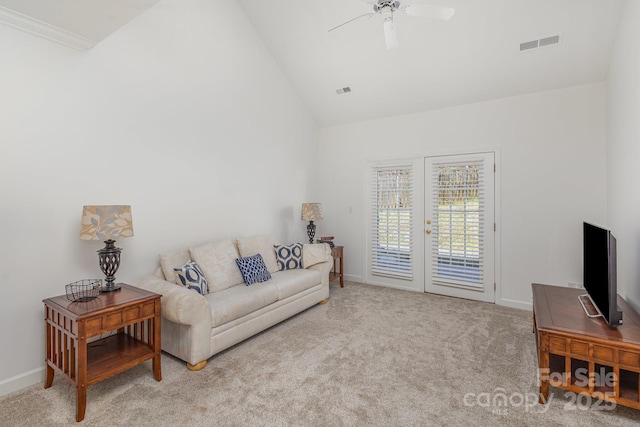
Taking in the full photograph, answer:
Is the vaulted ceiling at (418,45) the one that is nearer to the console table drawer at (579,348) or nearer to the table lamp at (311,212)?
the table lamp at (311,212)

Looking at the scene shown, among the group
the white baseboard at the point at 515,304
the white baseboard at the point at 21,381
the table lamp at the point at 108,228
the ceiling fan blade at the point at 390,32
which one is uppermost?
the ceiling fan blade at the point at 390,32

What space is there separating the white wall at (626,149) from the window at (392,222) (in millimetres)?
2320

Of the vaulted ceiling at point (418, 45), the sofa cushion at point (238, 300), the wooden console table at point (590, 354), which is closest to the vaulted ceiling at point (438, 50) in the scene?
the vaulted ceiling at point (418, 45)

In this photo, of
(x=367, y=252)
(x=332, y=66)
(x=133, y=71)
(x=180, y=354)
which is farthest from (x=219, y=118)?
(x=367, y=252)

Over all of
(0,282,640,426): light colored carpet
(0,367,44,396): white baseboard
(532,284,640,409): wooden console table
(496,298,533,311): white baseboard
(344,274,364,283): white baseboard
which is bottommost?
(0,282,640,426): light colored carpet

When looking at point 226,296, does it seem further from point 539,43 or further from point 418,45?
point 539,43

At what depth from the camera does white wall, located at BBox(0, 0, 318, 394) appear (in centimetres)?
229

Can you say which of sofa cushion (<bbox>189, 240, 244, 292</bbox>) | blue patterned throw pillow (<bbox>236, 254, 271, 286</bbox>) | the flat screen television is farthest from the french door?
sofa cushion (<bbox>189, 240, 244, 292</bbox>)

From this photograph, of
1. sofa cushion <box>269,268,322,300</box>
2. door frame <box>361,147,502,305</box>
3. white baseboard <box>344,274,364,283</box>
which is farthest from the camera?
white baseboard <box>344,274,364,283</box>

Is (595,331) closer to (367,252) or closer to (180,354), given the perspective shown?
(180,354)

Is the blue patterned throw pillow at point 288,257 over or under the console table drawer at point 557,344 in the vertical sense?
over

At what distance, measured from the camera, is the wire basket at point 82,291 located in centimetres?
224

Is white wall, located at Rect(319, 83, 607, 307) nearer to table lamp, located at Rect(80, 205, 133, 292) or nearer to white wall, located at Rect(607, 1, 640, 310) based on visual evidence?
white wall, located at Rect(607, 1, 640, 310)

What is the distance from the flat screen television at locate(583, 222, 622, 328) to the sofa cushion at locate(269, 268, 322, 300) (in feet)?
8.88
